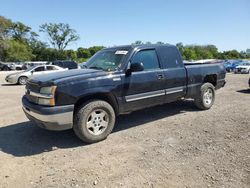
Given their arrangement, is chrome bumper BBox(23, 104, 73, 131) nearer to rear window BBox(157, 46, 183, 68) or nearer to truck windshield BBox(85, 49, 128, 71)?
truck windshield BBox(85, 49, 128, 71)

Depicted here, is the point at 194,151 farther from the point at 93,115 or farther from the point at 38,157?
the point at 38,157

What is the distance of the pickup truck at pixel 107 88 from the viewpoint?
4.34 meters

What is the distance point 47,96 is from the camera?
4277mm

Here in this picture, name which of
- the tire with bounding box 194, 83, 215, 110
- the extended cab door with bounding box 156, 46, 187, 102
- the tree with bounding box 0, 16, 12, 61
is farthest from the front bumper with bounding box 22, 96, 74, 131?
the tree with bounding box 0, 16, 12, 61

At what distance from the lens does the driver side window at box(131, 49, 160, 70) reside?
5.42 m

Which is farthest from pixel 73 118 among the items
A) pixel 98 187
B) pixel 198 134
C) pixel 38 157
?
pixel 198 134

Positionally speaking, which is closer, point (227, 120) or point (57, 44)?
point (227, 120)

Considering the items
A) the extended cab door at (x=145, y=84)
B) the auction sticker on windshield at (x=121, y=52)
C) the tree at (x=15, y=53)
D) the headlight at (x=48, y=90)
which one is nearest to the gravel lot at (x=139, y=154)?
the extended cab door at (x=145, y=84)

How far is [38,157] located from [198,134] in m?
3.16

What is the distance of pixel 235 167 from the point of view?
357 cm

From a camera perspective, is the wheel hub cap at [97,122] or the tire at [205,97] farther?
the tire at [205,97]

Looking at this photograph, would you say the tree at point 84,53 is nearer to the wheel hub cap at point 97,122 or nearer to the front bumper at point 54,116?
the wheel hub cap at point 97,122

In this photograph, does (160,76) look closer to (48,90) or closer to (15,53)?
(48,90)

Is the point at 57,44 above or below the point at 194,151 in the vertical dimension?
above
